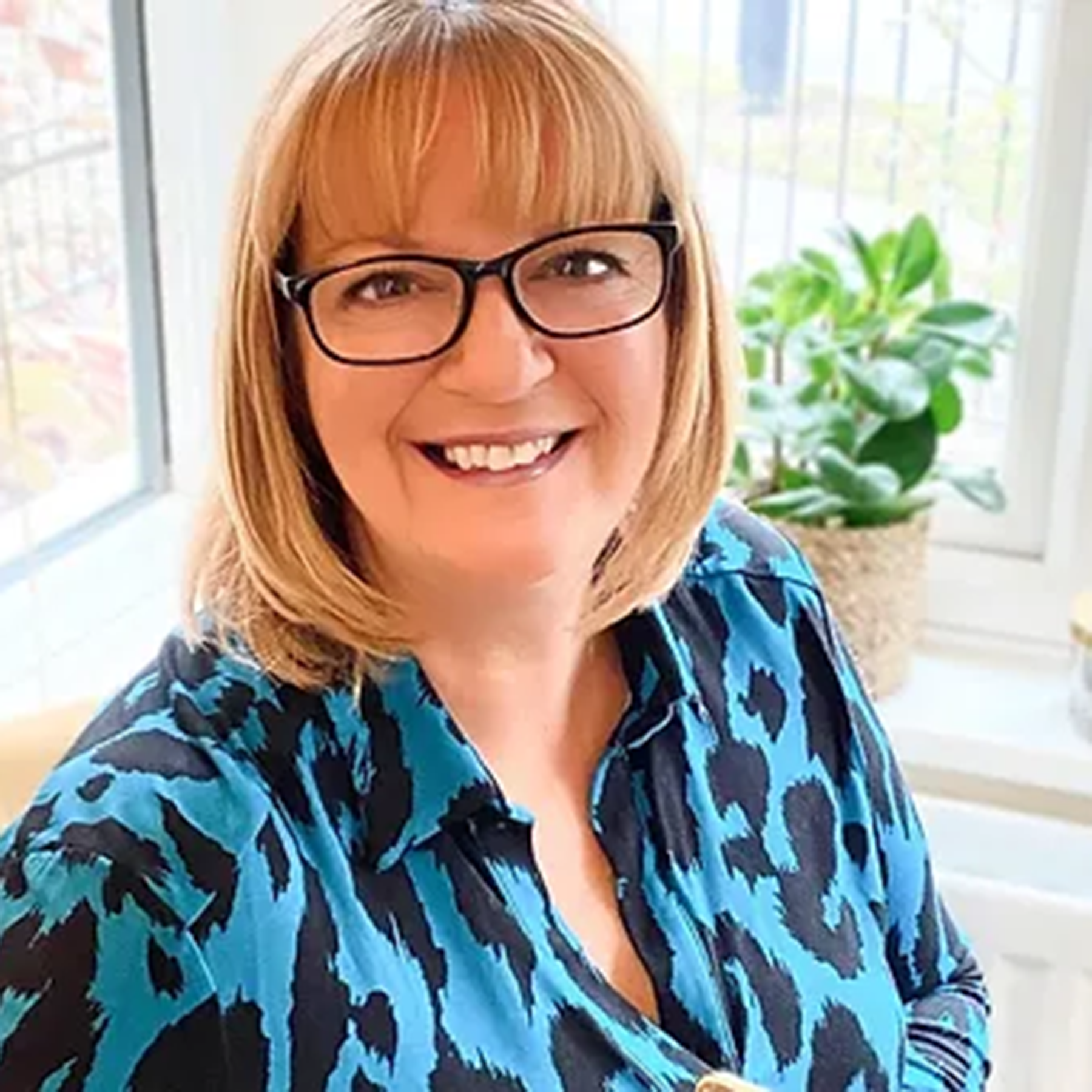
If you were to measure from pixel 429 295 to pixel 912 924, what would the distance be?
575 millimetres

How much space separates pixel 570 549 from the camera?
107 centimetres

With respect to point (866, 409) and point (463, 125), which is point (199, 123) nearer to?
point (866, 409)

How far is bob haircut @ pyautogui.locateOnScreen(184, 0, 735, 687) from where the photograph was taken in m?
0.99

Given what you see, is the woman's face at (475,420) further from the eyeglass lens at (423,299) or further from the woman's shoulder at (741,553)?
the woman's shoulder at (741,553)

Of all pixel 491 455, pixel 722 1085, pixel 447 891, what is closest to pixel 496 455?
pixel 491 455

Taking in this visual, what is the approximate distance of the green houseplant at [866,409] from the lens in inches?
66.9

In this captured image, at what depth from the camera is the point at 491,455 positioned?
40.8 inches

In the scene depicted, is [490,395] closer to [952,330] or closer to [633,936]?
[633,936]

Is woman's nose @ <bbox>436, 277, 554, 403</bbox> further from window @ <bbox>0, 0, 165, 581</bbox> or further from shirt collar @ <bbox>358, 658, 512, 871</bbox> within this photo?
window @ <bbox>0, 0, 165, 581</bbox>

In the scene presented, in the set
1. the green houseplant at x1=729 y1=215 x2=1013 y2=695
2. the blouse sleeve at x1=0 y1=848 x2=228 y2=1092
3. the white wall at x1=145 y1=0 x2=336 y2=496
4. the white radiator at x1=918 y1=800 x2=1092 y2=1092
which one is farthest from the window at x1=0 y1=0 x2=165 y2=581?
the white radiator at x1=918 y1=800 x2=1092 y2=1092

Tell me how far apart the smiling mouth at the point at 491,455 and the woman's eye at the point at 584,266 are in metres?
0.08

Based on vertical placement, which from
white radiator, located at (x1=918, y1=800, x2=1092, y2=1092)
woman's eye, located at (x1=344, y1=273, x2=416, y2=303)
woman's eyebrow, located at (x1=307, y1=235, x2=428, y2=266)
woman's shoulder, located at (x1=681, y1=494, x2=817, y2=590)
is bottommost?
white radiator, located at (x1=918, y1=800, x2=1092, y2=1092)

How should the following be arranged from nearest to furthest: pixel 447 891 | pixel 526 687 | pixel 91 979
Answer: pixel 91 979
pixel 447 891
pixel 526 687

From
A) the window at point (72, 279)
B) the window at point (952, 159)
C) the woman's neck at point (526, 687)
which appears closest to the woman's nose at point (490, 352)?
the woman's neck at point (526, 687)
